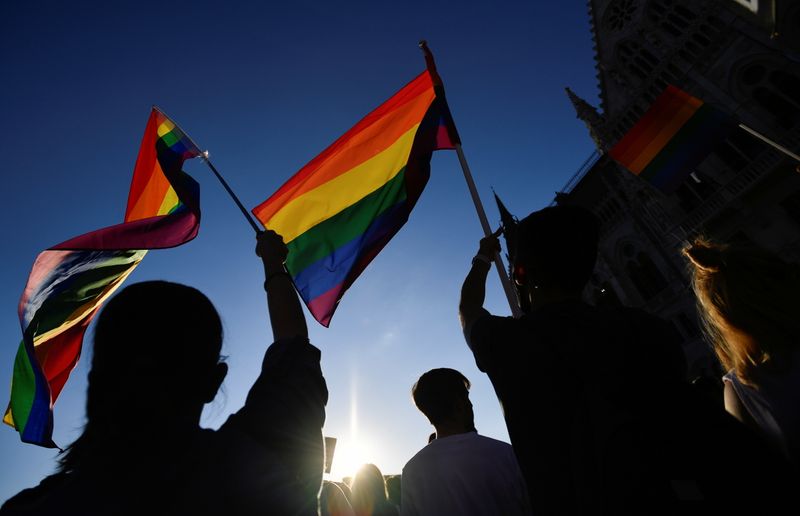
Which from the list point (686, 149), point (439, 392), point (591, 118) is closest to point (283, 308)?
point (439, 392)

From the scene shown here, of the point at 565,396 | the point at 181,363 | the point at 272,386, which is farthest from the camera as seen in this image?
the point at 565,396

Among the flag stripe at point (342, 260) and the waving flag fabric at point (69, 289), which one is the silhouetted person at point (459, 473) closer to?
the flag stripe at point (342, 260)

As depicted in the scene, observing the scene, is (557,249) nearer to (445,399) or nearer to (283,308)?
(283,308)

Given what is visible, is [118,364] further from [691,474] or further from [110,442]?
[691,474]

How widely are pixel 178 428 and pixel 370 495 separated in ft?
10.8

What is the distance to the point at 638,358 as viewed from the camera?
136cm

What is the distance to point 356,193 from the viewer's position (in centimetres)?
467

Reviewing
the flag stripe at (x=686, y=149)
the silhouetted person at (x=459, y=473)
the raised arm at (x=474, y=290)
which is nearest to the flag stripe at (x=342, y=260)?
the silhouetted person at (x=459, y=473)

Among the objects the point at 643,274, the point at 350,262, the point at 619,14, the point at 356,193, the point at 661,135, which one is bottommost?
the point at 350,262

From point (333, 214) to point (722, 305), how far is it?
12.2 ft

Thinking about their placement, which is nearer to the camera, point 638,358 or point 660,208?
point 638,358

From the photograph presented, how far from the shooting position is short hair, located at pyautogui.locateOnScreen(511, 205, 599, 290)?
185 cm

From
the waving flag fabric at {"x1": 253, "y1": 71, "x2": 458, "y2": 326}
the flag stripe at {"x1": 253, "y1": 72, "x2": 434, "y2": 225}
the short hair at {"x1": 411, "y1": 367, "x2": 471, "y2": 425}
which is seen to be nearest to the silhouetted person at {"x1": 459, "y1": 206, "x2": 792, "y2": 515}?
the short hair at {"x1": 411, "y1": 367, "x2": 471, "y2": 425}

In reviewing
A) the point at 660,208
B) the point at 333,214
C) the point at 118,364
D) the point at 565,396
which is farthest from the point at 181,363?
the point at 660,208
